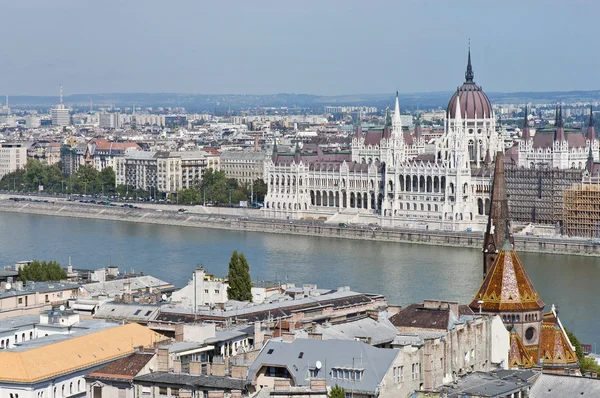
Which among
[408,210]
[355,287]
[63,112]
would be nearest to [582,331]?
[355,287]

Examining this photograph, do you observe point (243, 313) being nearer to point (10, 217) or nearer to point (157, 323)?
point (157, 323)

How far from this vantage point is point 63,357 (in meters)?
16.8

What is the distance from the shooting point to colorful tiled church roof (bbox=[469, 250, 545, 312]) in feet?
65.3

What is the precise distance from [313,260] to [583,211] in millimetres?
12888

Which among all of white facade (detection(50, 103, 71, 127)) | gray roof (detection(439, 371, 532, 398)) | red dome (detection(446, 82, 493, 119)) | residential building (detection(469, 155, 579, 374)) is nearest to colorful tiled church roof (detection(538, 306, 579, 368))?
residential building (detection(469, 155, 579, 374))

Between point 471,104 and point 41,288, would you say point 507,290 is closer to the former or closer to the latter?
point 41,288

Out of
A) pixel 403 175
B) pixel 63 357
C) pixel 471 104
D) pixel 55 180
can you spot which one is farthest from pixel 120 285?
pixel 55 180

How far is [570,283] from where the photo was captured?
121 ft

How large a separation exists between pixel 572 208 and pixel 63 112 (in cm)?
11941

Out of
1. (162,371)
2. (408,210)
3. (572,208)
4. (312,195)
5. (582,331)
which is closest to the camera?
(162,371)

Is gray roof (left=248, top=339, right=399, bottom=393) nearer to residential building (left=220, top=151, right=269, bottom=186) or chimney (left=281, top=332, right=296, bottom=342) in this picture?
chimney (left=281, top=332, right=296, bottom=342)

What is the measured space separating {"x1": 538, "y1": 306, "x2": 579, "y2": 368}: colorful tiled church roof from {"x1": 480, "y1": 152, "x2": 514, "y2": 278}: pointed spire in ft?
13.0

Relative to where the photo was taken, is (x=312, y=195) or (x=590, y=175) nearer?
(x=590, y=175)

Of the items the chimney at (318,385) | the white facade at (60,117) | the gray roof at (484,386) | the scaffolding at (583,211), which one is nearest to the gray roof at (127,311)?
the gray roof at (484,386)
